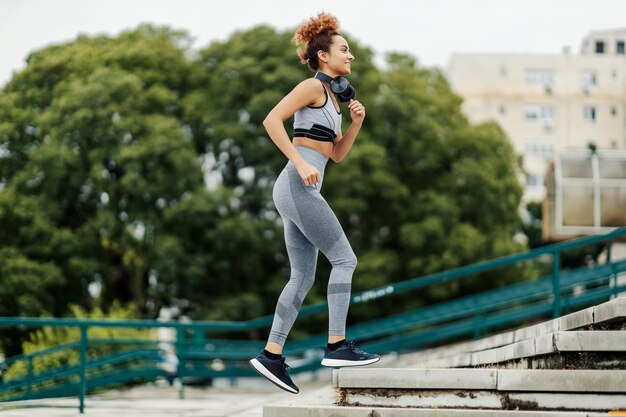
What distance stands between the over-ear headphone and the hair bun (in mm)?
243

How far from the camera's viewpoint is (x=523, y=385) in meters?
5.04

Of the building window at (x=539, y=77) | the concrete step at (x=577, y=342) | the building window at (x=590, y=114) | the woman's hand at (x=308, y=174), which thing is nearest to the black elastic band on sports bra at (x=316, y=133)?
the woman's hand at (x=308, y=174)

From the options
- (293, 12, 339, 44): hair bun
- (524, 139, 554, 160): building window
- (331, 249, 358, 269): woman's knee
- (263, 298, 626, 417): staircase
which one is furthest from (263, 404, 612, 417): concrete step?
(524, 139, 554, 160): building window

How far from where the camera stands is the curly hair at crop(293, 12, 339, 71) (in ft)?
19.1

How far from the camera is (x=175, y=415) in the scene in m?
8.10

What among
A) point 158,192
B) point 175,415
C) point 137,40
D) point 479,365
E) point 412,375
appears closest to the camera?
point 412,375

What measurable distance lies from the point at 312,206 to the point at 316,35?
100 cm

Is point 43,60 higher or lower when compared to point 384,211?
higher

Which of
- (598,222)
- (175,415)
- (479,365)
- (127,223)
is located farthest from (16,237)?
(479,365)

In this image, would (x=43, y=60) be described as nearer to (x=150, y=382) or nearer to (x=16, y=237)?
(x=16, y=237)

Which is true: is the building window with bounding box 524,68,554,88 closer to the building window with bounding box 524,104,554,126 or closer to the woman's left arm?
the building window with bounding box 524,104,554,126

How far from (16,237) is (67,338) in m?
12.3

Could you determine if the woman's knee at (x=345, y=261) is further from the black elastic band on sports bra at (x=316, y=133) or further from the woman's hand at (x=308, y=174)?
the black elastic band on sports bra at (x=316, y=133)

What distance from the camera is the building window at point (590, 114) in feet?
228
